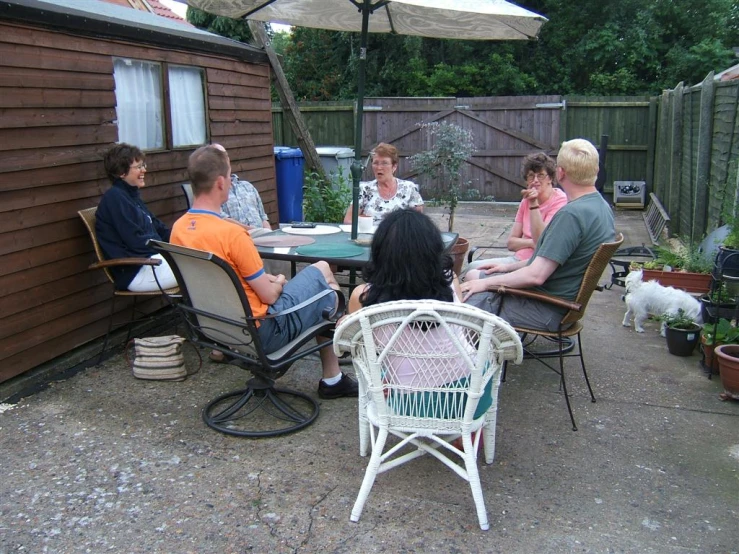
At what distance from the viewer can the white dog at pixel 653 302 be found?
4.39m

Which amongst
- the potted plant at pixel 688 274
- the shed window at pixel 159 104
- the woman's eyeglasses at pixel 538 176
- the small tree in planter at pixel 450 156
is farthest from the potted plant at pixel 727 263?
the shed window at pixel 159 104

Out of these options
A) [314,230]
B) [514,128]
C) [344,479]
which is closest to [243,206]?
[314,230]

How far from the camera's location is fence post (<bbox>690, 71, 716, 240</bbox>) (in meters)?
6.39

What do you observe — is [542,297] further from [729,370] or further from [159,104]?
[159,104]

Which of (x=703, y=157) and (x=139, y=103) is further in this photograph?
(x=703, y=157)

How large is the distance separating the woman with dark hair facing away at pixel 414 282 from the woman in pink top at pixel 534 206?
1746mm

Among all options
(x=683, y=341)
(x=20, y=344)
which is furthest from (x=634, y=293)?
(x=20, y=344)

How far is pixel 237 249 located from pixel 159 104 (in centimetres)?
264

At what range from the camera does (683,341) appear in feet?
13.7

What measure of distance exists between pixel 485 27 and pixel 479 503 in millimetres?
3250

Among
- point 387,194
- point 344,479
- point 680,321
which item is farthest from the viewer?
point 387,194

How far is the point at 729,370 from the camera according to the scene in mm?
3467

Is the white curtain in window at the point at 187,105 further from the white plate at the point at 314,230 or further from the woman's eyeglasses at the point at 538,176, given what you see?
the woman's eyeglasses at the point at 538,176

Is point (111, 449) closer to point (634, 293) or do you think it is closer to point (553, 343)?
point (553, 343)
